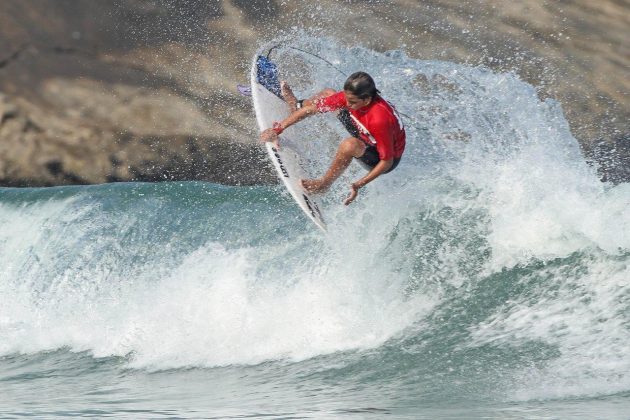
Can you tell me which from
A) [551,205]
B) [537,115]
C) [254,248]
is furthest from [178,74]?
[551,205]

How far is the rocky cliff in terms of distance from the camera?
34.9ft

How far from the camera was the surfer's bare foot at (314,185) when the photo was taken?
6629 mm

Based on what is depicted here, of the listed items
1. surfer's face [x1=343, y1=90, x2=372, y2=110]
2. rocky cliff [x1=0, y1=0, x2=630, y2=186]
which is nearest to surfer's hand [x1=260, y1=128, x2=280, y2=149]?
surfer's face [x1=343, y1=90, x2=372, y2=110]

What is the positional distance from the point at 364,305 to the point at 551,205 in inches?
63.4

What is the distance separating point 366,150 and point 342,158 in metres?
0.18

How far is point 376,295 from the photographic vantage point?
6.67 m

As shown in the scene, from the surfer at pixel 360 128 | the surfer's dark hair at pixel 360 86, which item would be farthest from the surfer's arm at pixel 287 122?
the surfer's dark hair at pixel 360 86

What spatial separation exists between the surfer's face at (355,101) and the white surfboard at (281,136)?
0.80 meters

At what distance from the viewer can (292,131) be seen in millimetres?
7160

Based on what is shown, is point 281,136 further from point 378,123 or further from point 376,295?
point 376,295

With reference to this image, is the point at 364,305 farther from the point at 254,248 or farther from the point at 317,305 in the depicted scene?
the point at 254,248

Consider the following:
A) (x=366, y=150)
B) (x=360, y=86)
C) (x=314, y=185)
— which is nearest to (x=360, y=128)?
(x=366, y=150)

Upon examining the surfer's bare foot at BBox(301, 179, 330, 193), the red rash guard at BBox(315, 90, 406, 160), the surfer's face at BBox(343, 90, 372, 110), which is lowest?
the surfer's bare foot at BBox(301, 179, 330, 193)

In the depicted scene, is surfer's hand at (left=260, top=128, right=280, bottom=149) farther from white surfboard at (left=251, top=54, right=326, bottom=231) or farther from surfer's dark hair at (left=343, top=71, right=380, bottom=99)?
surfer's dark hair at (left=343, top=71, right=380, bottom=99)
